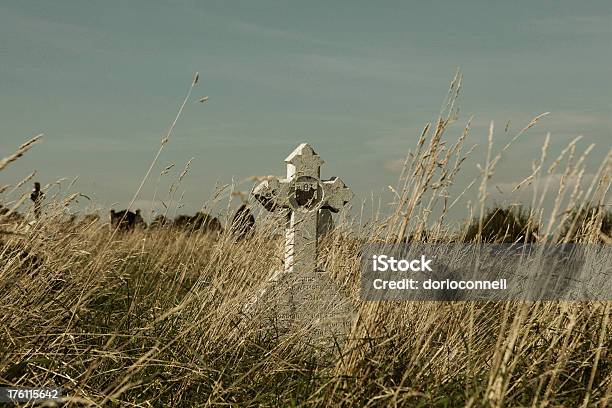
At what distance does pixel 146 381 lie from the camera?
3.37 m

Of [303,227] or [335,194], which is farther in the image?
[335,194]

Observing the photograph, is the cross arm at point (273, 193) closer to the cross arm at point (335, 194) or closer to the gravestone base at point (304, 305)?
the cross arm at point (335, 194)

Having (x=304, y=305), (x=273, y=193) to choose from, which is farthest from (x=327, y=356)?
(x=273, y=193)

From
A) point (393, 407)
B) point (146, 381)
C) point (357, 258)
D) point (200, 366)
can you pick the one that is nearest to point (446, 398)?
point (393, 407)

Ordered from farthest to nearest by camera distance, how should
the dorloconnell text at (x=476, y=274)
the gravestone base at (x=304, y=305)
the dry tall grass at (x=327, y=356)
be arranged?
the gravestone base at (x=304, y=305)
the dorloconnell text at (x=476, y=274)
the dry tall grass at (x=327, y=356)

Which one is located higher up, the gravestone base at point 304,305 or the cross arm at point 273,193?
the cross arm at point 273,193

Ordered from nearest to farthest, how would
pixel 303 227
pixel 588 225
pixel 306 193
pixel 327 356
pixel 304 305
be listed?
1. pixel 327 356
2. pixel 588 225
3. pixel 304 305
4. pixel 303 227
5. pixel 306 193

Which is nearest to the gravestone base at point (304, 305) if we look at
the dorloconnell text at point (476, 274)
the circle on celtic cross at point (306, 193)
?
the dorloconnell text at point (476, 274)

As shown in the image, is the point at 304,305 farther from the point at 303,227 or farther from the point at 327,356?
the point at 327,356

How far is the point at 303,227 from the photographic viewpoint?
5625mm

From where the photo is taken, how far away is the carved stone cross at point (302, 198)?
5.57 metres

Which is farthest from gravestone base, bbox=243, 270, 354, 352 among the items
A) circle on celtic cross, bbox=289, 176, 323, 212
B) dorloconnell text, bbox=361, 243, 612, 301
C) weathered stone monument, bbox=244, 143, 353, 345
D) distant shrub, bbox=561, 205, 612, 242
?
distant shrub, bbox=561, 205, 612, 242

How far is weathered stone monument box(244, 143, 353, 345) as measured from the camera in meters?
5.09

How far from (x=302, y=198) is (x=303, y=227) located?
0.28m
